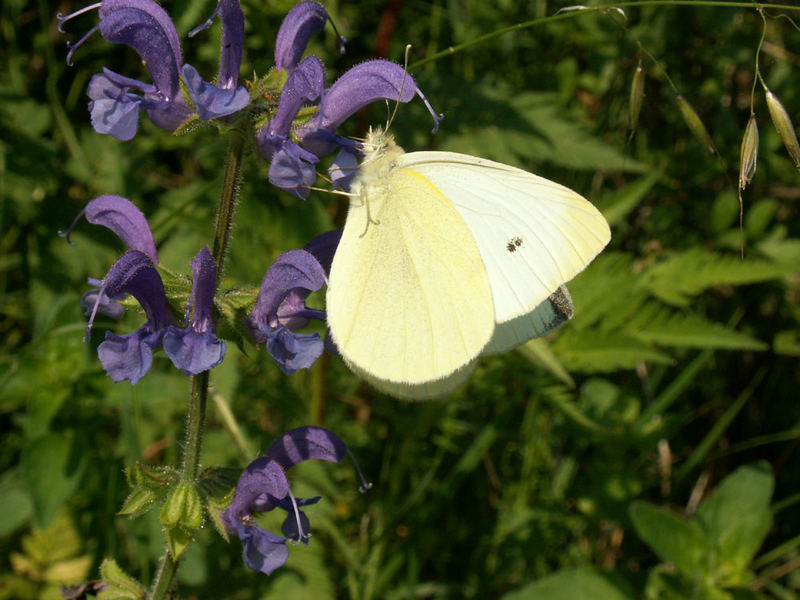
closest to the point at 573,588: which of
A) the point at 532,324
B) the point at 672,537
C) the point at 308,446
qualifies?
the point at 672,537

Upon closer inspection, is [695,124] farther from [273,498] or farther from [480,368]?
[273,498]

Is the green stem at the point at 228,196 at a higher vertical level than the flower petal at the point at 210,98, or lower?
lower

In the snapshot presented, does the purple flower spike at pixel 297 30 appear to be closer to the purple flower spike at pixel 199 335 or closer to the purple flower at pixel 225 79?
the purple flower at pixel 225 79

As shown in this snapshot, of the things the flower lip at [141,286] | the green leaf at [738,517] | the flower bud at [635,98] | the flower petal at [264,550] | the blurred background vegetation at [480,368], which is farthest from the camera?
the green leaf at [738,517]

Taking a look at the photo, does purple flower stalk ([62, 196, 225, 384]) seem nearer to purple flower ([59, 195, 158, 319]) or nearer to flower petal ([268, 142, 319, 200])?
purple flower ([59, 195, 158, 319])

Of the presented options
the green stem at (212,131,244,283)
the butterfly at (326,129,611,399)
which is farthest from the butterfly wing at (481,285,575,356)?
the green stem at (212,131,244,283)

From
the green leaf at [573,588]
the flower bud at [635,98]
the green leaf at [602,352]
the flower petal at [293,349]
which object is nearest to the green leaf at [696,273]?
the green leaf at [602,352]

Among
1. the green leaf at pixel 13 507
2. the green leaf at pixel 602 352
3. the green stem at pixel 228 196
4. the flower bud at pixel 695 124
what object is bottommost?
the green leaf at pixel 13 507
